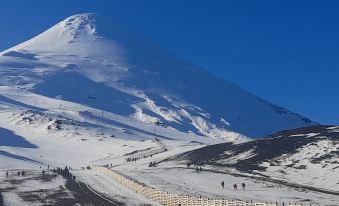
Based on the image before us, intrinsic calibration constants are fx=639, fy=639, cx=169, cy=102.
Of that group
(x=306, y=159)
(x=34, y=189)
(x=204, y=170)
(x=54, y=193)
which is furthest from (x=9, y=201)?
(x=306, y=159)

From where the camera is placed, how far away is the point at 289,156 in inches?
5536

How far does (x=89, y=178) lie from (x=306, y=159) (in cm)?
4693

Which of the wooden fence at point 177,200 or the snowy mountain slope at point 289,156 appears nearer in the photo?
the wooden fence at point 177,200

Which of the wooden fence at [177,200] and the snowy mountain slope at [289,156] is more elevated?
the snowy mountain slope at [289,156]

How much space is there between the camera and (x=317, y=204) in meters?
80.1

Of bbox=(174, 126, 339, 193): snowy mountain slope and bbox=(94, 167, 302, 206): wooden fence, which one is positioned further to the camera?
bbox=(174, 126, 339, 193): snowy mountain slope

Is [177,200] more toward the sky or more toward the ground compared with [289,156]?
more toward the ground

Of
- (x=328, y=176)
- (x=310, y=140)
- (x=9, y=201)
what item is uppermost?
(x=310, y=140)

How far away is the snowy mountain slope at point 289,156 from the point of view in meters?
122

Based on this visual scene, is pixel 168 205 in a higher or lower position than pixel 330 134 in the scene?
lower

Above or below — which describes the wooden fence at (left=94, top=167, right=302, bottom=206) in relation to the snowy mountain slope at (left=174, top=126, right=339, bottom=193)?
below

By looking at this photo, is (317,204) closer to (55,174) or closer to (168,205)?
(168,205)

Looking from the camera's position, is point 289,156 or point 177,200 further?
point 289,156

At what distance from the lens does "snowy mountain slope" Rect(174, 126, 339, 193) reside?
399 feet
